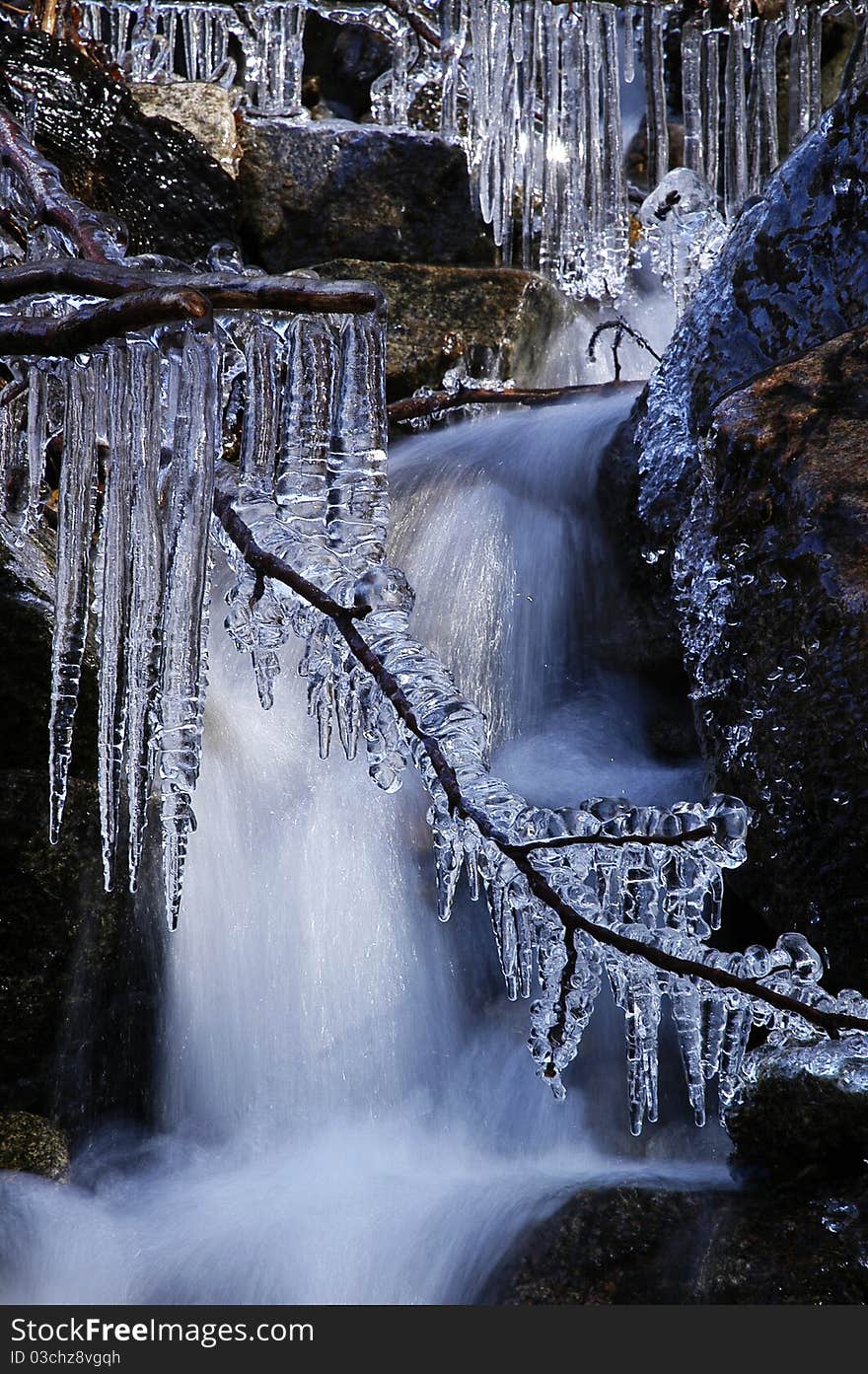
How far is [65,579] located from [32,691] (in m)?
1.00

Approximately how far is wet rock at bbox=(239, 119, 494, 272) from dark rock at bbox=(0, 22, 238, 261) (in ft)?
1.56

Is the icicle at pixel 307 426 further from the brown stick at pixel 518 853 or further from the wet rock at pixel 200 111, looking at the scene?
the wet rock at pixel 200 111

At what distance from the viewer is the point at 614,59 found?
791cm

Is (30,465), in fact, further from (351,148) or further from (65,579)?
(351,148)

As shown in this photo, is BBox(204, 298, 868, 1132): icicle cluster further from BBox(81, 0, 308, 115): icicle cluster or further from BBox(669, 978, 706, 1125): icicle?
BBox(81, 0, 308, 115): icicle cluster

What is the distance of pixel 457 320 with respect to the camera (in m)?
6.03

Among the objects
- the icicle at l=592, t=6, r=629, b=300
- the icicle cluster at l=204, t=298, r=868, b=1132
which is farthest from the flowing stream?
the icicle at l=592, t=6, r=629, b=300

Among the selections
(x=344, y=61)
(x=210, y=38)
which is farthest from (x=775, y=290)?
(x=344, y=61)

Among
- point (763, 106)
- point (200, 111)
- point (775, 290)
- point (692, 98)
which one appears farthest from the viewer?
point (763, 106)

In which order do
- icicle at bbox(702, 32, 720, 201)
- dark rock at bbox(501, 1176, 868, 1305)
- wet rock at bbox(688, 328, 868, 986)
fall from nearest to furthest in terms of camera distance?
dark rock at bbox(501, 1176, 868, 1305) < wet rock at bbox(688, 328, 868, 986) < icicle at bbox(702, 32, 720, 201)

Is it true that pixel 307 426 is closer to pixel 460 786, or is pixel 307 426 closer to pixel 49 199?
pixel 460 786

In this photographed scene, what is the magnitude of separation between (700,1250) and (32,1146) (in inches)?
59.8

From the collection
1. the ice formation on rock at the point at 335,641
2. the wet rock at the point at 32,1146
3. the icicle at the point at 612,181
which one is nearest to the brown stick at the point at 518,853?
the ice formation on rock at the point at 335,641

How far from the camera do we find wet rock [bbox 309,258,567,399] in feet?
19.0
